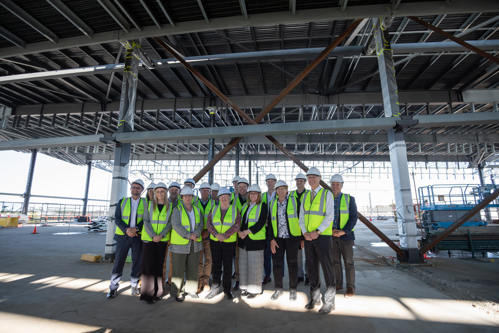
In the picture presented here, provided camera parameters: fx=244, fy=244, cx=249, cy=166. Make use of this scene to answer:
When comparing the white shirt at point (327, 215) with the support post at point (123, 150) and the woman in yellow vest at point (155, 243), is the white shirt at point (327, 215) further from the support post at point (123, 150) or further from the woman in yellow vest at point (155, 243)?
the support post at point (123, 150)

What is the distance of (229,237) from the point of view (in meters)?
4.46

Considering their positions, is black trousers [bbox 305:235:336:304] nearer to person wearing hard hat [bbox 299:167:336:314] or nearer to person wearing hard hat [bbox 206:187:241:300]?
person wearing hard hat [bbox 299:167:336:314]

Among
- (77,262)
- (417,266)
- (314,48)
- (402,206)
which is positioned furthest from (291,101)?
(77,262)

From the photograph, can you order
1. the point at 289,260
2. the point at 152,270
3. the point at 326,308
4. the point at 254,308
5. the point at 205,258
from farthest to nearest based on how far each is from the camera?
1. the point at 205,258
2. the point at 289,260
3. the point at 152,270
4. the point at 254,308
5. the point at 326,308

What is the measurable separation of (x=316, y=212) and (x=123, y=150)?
→ 6430mm

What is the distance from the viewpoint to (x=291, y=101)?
39.0 feet

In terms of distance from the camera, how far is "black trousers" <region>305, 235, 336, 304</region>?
3.92 meters

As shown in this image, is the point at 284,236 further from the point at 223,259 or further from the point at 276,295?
the point at 223,259

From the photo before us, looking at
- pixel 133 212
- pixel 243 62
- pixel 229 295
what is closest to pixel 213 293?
pixel 229 295

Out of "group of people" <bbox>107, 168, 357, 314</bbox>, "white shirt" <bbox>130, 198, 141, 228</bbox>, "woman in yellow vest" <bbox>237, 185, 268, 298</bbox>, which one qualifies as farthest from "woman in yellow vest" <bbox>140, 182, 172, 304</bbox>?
"woman in yellow vest" <bbox>237, 185, 268, 298</bbox>

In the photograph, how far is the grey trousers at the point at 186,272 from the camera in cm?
428

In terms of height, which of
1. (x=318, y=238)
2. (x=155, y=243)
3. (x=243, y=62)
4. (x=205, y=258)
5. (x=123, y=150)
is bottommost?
(x=205, y=258)

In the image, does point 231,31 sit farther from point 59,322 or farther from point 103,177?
point 103,177

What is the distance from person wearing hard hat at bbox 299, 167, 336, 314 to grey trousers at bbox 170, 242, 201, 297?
1994mm
